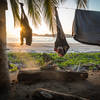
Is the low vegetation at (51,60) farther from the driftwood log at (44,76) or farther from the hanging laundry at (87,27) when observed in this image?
the hanging laundry at (87,27)

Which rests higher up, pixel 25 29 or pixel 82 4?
pixel 82 4

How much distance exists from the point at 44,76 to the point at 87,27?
2207mm

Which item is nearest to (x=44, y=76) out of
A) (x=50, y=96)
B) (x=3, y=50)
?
(x=50, y=96)

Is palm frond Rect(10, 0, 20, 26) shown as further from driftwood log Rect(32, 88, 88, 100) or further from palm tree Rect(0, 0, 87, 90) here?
driftwood log Rect(32, 88, 88, 100)

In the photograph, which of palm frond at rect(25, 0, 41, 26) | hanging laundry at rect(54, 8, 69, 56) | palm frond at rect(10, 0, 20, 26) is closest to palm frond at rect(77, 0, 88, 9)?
hanging laundry at rect(54, 8, 69, 56)

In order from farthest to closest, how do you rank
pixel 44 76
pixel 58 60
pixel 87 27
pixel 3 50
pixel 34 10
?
pixel 58 60 → pixel 44 76 → pixel 34 10 → pixel 87 27 → pixel 3 50

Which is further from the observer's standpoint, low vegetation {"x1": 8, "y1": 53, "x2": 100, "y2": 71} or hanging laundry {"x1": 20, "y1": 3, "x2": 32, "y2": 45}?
low vegetation {"x1": 8, "y1": 53, "x2": 100, "y2": 71}

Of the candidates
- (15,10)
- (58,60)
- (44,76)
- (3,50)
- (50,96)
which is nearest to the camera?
(50,96)

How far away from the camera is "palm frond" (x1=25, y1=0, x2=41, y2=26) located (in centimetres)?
328

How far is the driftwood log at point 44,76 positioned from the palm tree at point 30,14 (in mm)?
762

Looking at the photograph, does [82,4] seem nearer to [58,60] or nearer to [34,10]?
[34,10]

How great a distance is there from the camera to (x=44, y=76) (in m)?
4.07

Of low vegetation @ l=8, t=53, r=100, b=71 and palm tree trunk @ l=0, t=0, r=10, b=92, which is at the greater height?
palm tree trunk @ l=0, t=0, r=10, b=92

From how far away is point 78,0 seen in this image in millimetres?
3312
